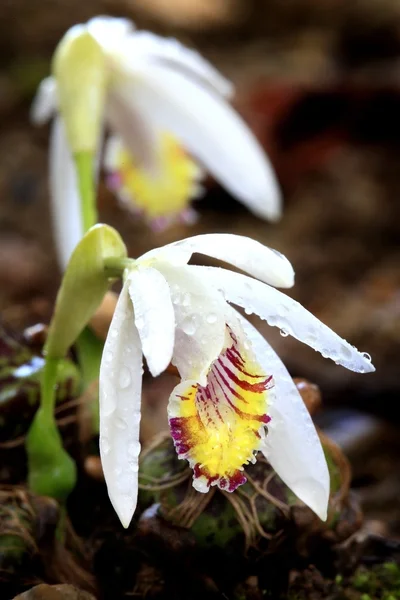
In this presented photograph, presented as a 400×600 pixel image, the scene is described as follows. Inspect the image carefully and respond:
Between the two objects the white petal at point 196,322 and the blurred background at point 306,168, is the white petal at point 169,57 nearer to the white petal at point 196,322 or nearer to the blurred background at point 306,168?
the blurred background at point 306,168

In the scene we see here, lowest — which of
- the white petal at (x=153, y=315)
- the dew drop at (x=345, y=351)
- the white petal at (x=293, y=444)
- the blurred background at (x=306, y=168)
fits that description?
the blurred background at (x=306, y=168)

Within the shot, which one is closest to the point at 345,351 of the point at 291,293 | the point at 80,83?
the point at 80,83

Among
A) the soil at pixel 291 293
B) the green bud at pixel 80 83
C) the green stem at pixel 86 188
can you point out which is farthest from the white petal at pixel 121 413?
the green bud at pixel 80 83

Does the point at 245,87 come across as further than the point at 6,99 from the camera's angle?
No

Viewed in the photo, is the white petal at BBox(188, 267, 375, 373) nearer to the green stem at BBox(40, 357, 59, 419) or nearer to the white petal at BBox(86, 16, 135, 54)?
the green stem at BBox(40, 357, 59, 419)

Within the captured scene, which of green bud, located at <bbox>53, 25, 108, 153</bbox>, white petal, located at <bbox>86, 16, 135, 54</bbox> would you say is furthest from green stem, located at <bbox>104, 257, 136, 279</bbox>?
white petal, located at <bbox>86, 16, 135, 54</bbox>

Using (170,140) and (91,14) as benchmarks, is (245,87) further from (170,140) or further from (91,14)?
(170,140)

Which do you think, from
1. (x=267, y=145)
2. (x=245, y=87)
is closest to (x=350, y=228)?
(x=267, y=145)
